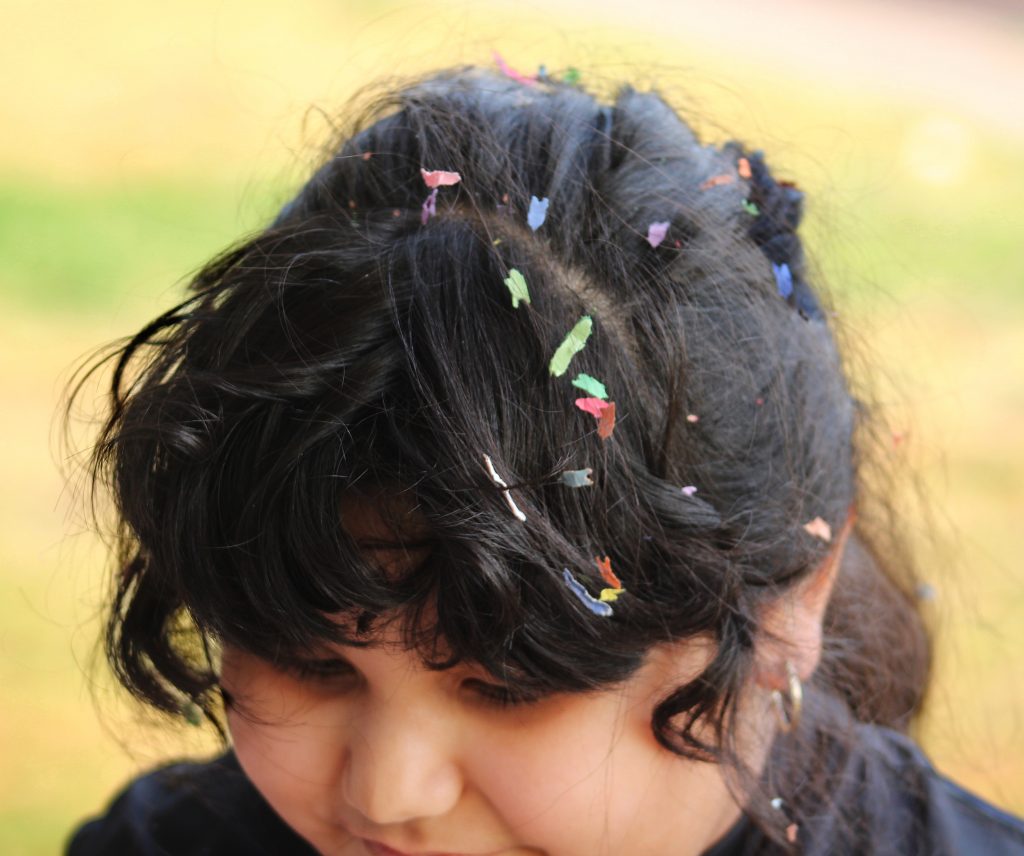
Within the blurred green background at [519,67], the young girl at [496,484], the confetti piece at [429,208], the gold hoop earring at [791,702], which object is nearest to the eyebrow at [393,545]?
the young girl at [496,484]

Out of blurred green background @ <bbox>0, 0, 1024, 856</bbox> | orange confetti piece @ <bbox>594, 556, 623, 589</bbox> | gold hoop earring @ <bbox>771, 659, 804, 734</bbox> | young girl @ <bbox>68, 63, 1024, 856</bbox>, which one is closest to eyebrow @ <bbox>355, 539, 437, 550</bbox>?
young girl @ <bbox>68, 63, 1024, 856</bbox>

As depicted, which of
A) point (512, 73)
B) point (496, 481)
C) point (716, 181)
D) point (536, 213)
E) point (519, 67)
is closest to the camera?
point (496, 481)

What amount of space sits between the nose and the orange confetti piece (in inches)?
5.6

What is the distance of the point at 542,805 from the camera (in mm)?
906

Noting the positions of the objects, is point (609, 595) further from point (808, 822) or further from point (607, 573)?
point (808, 822)

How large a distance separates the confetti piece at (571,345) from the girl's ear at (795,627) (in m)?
0.25

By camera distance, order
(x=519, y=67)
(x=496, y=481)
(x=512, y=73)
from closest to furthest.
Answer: (x=496, y=481)
(x=512, y=73)
(x=519, y=67)

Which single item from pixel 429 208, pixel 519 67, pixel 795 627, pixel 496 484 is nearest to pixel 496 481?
pixel 496 484

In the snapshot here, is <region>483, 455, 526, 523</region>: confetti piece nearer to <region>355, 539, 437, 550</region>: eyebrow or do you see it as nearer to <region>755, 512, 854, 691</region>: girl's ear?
<region>355, 539, 437, 550</region>: eyebrow

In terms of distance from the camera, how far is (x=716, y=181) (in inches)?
40.7

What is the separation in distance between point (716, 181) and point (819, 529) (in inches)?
10.5

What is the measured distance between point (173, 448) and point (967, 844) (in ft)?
2.52

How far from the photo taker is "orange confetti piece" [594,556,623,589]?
2.81 feet

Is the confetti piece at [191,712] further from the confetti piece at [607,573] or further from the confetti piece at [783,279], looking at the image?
the confetti piece at [783,279]
